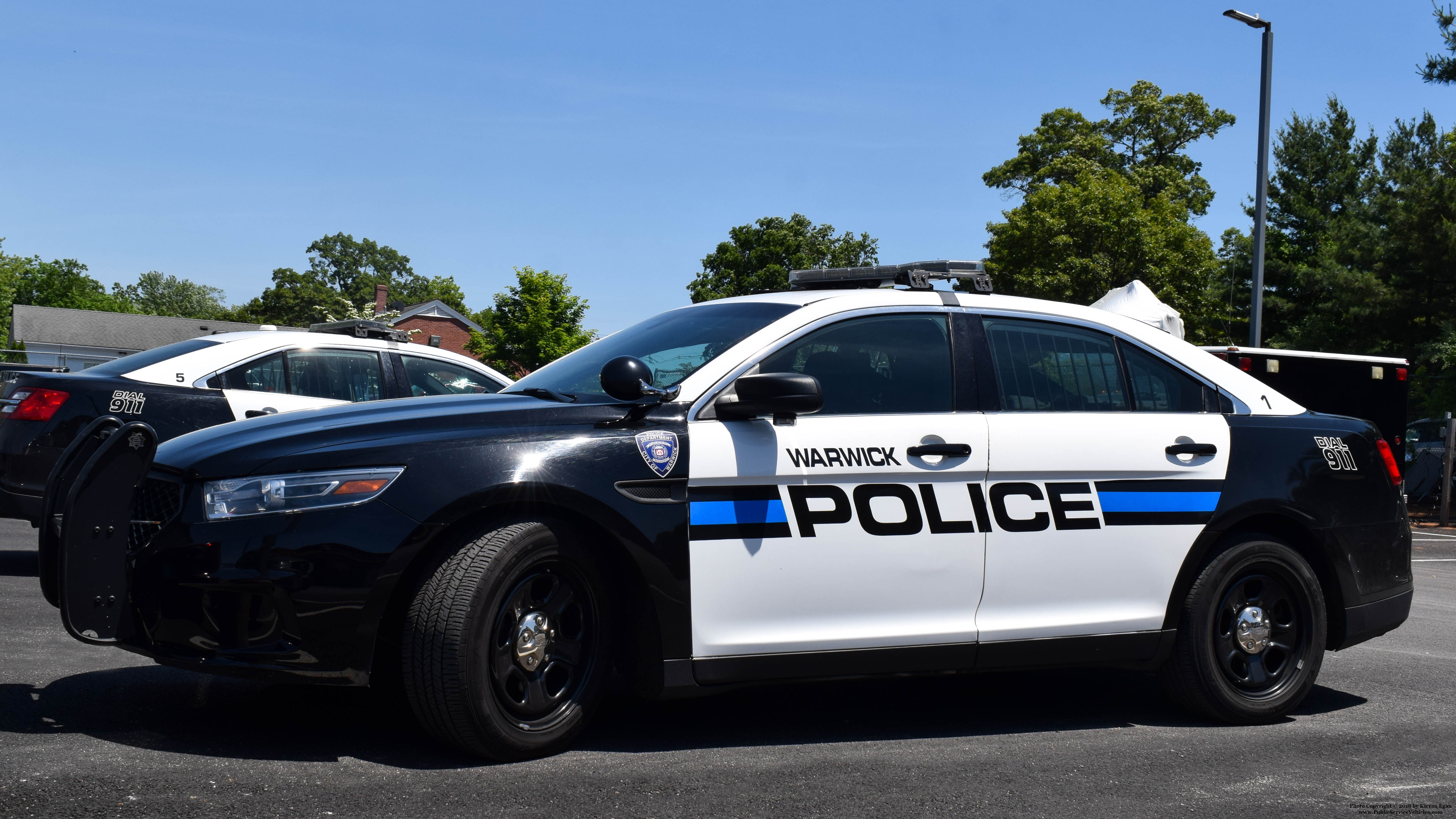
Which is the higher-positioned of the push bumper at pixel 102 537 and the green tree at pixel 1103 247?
the green tree at pixel 1103 247

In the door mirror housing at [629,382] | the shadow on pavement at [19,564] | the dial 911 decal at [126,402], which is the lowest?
the shadow on pavement at [19,564]

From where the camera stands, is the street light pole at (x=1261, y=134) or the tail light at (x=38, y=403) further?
the street light pole at (x=1261, y=134)

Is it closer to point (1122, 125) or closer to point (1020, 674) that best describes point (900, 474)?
point (1020, 674)

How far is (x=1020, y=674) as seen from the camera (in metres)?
5.77

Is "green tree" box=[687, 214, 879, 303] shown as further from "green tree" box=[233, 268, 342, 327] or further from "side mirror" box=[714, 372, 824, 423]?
"side mirror" box=[714, 372, 824, 423]

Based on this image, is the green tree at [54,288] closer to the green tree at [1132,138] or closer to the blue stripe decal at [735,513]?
the green tree at [1132,138]

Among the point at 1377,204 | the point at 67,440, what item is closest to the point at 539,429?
the point at 67,440

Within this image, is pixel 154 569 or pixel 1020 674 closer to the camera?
pixel 154 569

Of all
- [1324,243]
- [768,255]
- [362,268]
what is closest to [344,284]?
[362,268]

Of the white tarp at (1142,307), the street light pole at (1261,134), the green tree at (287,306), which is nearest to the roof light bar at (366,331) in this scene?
the white tarp at (1142,307)

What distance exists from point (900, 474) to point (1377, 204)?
2555 cm

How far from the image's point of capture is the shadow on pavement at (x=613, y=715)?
394 cm

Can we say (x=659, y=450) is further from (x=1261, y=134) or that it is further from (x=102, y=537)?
(x=1261, y=134)

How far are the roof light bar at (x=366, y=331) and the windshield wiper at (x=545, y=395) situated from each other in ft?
13.9
